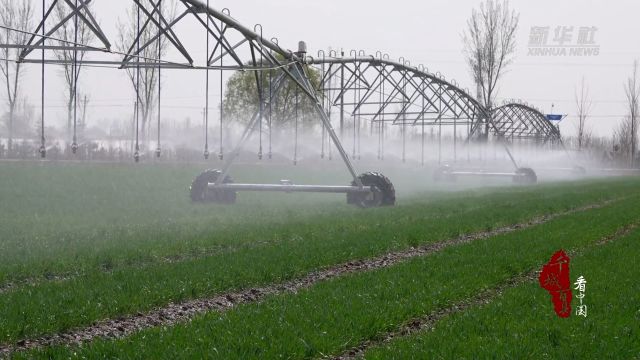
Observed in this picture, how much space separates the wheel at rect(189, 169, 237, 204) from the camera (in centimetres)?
2600

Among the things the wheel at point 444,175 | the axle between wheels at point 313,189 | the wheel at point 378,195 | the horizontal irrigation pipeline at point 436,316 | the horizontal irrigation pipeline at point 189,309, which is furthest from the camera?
the wheel at point 444,175

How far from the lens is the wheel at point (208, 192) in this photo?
26000 millimetres

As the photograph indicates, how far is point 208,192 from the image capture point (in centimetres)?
2614

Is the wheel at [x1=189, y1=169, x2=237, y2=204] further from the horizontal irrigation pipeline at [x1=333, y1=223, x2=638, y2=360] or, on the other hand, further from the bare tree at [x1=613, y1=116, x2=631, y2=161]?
the bare tree at [x1=613, y1=116, x2=631, y2=161]

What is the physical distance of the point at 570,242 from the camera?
49.8ft

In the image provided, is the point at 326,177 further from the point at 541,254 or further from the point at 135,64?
the point at 541,254

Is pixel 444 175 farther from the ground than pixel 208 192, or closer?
farther from the ground

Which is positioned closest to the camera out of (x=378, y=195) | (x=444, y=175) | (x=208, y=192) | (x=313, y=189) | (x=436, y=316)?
(x=436, y=316)
